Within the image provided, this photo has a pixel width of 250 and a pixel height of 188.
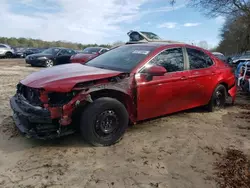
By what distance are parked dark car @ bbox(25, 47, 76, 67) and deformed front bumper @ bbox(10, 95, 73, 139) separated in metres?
13.3

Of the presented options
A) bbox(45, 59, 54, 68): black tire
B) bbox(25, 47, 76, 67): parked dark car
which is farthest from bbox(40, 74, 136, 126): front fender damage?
bbox(45, 59, 54, 68): black tire

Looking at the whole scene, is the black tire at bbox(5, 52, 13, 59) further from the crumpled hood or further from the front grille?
the crumpled hood

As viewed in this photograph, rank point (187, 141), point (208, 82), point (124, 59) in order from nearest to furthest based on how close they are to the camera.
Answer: point (187, 141) → point (124, 59) → point (208, 82)

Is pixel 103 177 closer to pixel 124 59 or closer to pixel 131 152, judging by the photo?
pixel 131 152

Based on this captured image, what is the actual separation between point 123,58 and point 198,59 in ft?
5.49

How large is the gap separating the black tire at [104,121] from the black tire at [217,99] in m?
2.57

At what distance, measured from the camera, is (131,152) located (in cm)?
367

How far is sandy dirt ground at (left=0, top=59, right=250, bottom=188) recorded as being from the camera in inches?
116

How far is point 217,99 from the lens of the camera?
5.89m

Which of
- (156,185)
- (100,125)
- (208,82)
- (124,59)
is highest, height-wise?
(124,59)

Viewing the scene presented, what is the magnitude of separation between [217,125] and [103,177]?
2.88 meters

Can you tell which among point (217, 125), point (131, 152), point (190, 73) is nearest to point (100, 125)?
point (131, 152)

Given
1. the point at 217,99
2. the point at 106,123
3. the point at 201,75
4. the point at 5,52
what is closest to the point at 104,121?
the point at 106,123

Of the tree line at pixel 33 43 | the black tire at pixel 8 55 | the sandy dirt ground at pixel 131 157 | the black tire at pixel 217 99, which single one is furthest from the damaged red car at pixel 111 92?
the tree line at pixel 33 43
